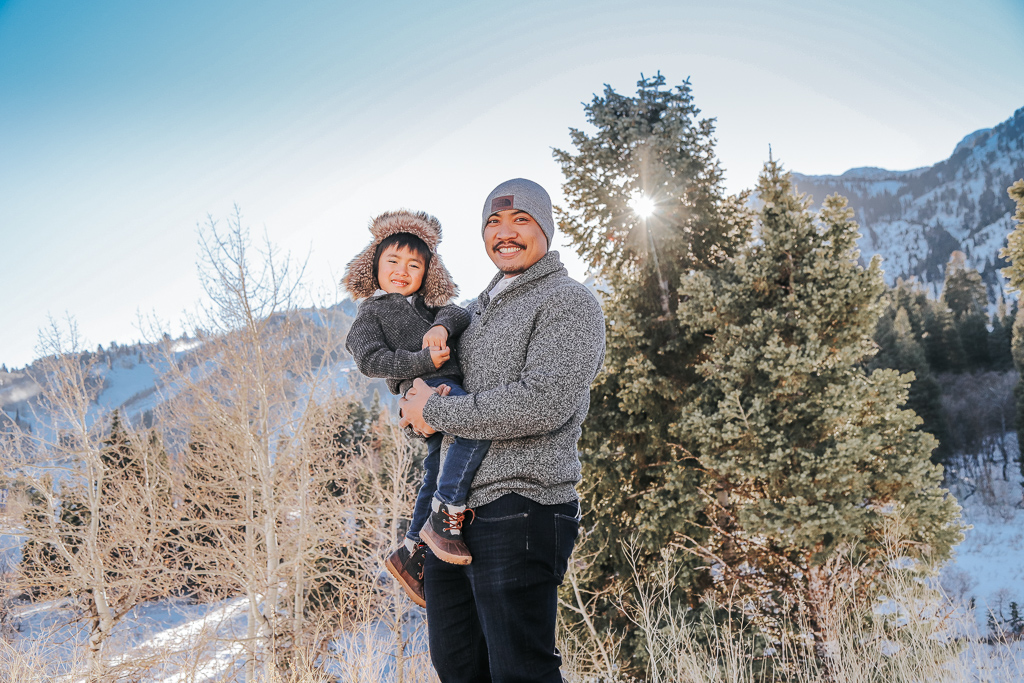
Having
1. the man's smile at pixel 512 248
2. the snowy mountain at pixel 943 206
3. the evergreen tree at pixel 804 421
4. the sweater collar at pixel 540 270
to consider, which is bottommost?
the evergreen tree at pixel 804 421

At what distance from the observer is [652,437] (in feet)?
32.6

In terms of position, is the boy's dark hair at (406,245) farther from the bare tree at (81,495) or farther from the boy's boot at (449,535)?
the bare tree at (81,495)

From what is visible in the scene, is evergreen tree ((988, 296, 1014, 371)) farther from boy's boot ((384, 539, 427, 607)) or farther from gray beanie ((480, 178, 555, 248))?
boy's boot ((384, 539, 427, 607))

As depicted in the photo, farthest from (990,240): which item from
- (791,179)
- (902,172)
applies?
(791,179)

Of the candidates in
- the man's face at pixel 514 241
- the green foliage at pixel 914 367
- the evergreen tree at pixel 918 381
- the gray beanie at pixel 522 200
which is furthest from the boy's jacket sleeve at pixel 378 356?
the evergreen tree at pixel 918 381

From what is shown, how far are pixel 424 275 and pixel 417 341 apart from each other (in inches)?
13.6

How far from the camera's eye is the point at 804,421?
881 cm

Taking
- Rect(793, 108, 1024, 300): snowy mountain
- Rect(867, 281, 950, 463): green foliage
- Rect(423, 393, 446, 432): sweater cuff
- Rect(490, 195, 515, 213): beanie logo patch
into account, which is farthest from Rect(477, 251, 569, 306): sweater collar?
Rect(793, 108, 1024, 300): snowy mountain

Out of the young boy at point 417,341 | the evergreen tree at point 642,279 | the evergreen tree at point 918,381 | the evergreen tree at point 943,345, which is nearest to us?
the young boy at point 417,341

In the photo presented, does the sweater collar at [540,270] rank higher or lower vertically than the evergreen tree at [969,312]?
higher

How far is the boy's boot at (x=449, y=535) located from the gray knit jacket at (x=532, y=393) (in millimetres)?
68

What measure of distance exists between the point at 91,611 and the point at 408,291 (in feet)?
66.5

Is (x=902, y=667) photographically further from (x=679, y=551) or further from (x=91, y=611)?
(x=91, y=611)

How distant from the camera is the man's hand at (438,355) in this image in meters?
1.78
